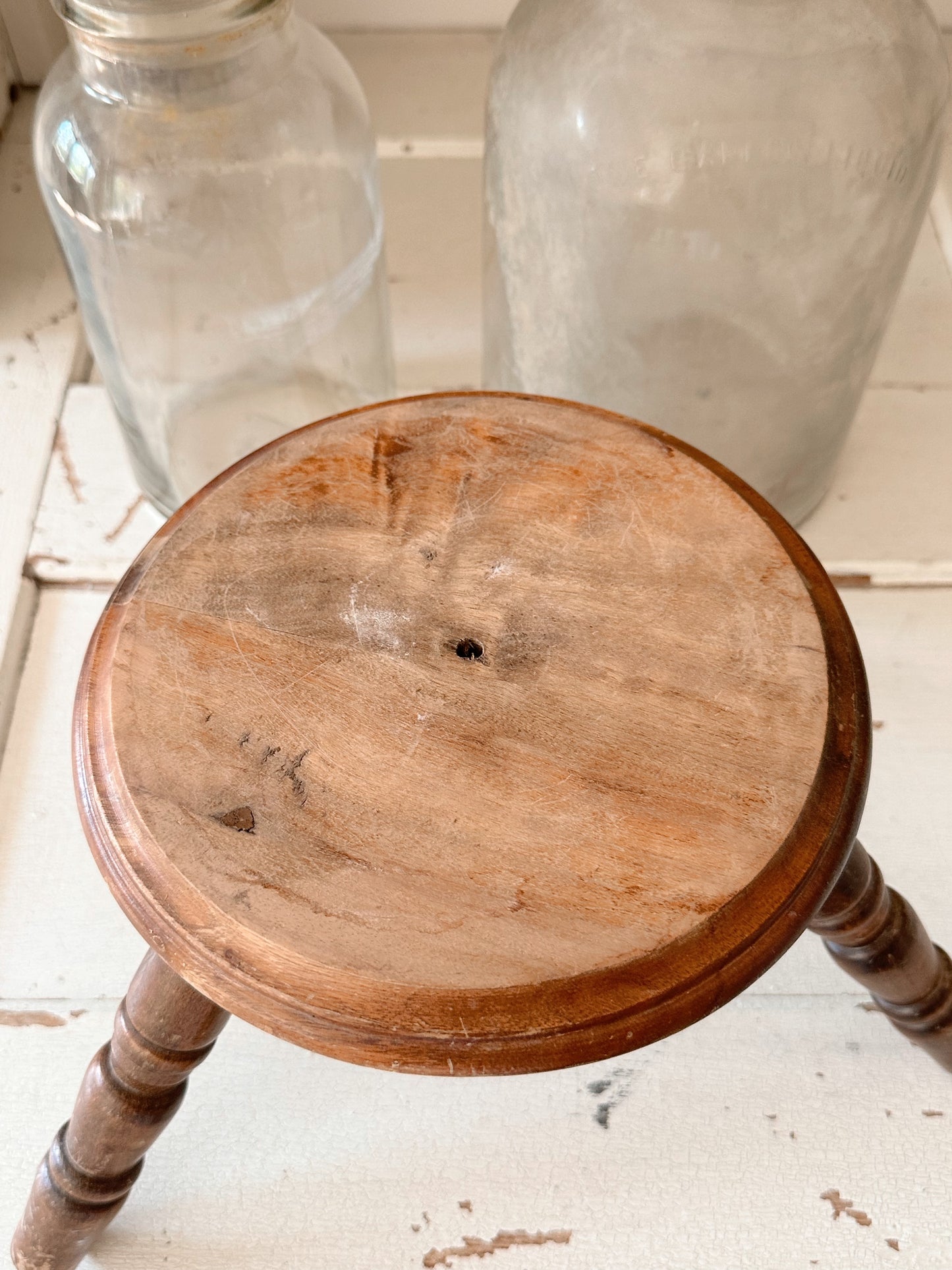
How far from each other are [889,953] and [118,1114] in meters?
0.30

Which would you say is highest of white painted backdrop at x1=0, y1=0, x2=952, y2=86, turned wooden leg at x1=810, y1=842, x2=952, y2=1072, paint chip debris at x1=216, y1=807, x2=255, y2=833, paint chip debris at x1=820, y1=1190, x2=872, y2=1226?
white painted backdrop at x1=0, y1=0, x2=952, y2=86

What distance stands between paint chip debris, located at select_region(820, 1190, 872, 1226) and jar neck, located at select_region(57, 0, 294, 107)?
1.88ft

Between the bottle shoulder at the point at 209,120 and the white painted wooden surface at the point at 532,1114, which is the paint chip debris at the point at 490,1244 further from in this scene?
the bottle shoulder at the point at 209,120

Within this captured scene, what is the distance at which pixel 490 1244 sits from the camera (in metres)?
0.50

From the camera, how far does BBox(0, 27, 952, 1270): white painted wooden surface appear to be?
504mm

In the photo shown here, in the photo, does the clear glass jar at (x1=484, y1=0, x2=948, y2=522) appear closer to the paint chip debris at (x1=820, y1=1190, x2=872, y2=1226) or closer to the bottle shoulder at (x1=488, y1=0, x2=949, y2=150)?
the bottle shoulder at (x1=488, y1=0, x2=949, y2=150)

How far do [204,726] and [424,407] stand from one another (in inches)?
6.5

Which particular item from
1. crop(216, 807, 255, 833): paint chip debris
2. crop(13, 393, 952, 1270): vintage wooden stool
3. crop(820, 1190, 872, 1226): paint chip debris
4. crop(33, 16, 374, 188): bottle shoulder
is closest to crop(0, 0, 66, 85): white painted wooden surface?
crop(33, 16, 374, 188): bottle shoulder

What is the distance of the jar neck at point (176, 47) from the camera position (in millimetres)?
511

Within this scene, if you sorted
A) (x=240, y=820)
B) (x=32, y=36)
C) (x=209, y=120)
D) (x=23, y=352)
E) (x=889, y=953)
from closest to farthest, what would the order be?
1. (x=240, y=820)
2. (x=889, y=953)
3. (x=209, y=120)
4. (x=23, y=352)
5. (x=32, y=36)

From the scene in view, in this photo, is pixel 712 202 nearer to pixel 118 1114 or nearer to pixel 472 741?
pixel 472 741

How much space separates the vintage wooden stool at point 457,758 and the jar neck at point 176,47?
0.20 meters

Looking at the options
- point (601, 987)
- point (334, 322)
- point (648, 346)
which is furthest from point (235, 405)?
point (601, 987)

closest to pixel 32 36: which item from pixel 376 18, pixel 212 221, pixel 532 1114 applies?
pixel 376 18
